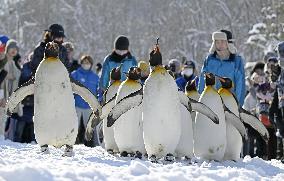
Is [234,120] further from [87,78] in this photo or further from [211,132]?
[87,78]

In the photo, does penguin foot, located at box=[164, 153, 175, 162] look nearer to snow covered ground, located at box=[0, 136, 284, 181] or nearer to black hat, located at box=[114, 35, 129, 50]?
snow covered ground, located at box=[0, 136, 284, 181]

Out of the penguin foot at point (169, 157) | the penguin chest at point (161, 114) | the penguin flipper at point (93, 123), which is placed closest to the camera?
the penguin chest at point (161, 114)

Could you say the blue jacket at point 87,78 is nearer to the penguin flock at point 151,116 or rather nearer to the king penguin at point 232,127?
the penguin flock at point 151,116

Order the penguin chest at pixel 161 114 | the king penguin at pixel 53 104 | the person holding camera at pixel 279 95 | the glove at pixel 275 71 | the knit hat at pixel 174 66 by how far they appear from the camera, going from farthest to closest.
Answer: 1. the knit hat at pixel 174 66
2. the glove at pixel 275 71
3. the person holding camera at pixel 279 95
4. the king penguin at pixel 53 104
5. the penguin chest at pixel 161 114

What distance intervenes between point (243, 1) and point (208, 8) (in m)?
4.17

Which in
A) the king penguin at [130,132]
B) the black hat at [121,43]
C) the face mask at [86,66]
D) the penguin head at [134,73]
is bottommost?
the king penguin at [130,132]

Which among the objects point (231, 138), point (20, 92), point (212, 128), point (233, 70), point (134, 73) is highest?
point (233, 70)

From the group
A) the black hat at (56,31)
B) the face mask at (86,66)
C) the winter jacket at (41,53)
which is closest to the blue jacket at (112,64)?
the winter jacket at (41,53)

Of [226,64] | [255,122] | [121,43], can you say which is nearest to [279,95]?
[226,64]

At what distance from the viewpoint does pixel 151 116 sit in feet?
17.9

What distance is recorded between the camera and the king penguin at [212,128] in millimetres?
6027

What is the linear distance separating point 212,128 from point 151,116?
33.1 inches

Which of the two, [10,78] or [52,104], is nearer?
[52,104]

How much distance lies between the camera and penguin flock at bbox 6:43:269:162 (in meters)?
5.49
